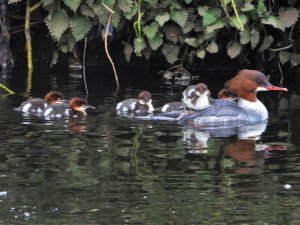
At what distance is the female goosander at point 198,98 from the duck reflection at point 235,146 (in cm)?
74

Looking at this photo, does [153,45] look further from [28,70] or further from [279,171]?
[279,171]

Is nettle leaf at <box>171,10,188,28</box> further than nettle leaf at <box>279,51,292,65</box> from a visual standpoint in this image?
No

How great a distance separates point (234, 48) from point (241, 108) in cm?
202

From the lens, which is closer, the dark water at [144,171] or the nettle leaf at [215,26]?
the dark water at [144,171]

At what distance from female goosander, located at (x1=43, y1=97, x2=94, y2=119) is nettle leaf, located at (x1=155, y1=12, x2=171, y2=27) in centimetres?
196

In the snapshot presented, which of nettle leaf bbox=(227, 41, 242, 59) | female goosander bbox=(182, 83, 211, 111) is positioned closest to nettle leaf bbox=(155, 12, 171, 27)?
nettle leaf bbox=(227, 41, 242, 59)

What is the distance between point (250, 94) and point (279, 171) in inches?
136

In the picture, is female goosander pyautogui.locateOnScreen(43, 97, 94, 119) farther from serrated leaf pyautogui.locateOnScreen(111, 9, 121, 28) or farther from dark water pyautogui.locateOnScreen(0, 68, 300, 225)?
serrated leaf pyautogui.locateOnScreen(111, 9, 121, 28)

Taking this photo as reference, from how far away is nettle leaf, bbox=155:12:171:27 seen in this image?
13237 millimetres

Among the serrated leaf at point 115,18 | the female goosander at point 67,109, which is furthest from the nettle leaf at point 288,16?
the female goosander at point 67,109

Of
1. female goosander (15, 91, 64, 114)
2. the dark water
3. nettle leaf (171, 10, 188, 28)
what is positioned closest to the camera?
the dark water

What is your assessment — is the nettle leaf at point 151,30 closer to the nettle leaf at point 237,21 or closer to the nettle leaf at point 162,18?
the nettle leaf at point 162,18

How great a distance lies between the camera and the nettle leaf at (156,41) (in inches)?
534

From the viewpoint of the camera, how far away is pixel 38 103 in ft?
39.0
